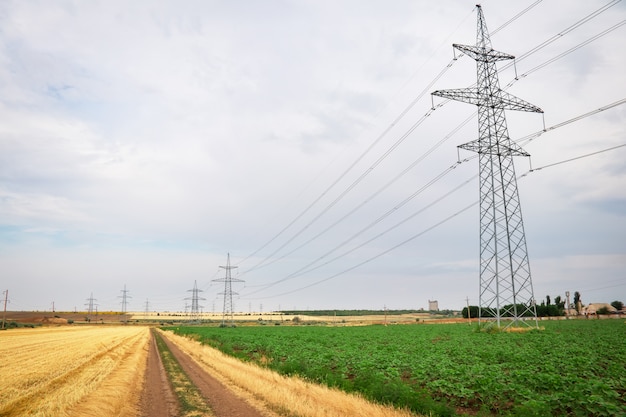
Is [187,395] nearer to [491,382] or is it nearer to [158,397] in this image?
[158,397]

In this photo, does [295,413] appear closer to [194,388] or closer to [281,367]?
[194,388]

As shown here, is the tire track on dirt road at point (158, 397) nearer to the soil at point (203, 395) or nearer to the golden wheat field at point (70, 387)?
the soil at point (203, 395)

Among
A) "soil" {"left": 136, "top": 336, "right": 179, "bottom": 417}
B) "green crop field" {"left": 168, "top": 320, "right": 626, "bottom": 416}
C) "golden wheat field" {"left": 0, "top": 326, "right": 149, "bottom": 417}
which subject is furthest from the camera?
"golden wheat field" {"left": 0, "top": 326, "right": 149, "bottom": 417}

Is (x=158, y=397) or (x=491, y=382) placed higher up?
(x=491, y=382)

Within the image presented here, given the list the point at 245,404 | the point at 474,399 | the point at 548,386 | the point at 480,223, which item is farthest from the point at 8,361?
the point at 480,223

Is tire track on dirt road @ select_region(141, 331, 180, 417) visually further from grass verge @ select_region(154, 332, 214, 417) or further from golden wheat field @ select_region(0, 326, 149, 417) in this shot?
golden wheat field @ select_region(0, 326, 149, 417)

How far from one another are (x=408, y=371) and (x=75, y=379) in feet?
63.2

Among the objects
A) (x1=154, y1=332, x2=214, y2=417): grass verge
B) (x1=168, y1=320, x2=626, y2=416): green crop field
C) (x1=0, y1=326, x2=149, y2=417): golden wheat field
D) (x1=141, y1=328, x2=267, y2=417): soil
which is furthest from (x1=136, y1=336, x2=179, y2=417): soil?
(x1=168, y1=320, x2=626, y2=416): green crop field

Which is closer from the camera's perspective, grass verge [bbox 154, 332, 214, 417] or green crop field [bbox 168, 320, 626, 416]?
green crop field [bbox 168, 320, 626, 416]

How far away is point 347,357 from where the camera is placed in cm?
2723

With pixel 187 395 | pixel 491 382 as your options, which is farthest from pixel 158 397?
pixel 491 382

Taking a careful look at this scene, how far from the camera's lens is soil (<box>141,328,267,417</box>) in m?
15.3

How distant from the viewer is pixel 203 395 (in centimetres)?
1858

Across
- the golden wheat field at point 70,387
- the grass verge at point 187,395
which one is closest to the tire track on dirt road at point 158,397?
the grass verge at point 187,395
